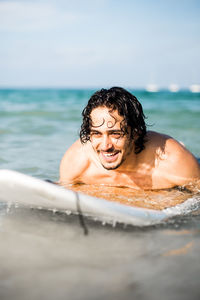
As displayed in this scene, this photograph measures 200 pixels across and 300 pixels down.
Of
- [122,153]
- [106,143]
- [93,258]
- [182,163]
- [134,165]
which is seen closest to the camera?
[93,258]

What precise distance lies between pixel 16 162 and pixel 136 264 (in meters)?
3.13

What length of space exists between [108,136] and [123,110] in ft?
0.90

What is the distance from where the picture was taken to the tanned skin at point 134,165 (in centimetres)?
298

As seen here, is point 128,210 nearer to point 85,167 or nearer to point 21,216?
point 21,216

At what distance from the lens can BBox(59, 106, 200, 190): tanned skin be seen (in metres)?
2.98

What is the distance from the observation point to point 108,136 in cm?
281

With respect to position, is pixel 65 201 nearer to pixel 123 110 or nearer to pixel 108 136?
pixel 108 136

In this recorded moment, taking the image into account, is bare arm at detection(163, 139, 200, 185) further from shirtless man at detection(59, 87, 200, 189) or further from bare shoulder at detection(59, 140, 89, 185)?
bare shoulder at detection(59, 140, 89, 185)

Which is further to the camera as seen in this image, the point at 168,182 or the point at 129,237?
the point at 168,182

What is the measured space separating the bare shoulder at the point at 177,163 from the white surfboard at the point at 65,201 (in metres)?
0.72

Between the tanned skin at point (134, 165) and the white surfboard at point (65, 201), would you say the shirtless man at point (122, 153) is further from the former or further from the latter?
the white surfboard at point (65, 201)

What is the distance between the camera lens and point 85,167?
332 cm

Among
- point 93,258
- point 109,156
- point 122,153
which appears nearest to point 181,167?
point 122,153

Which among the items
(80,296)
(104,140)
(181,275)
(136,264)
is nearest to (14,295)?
A: (80,296)
